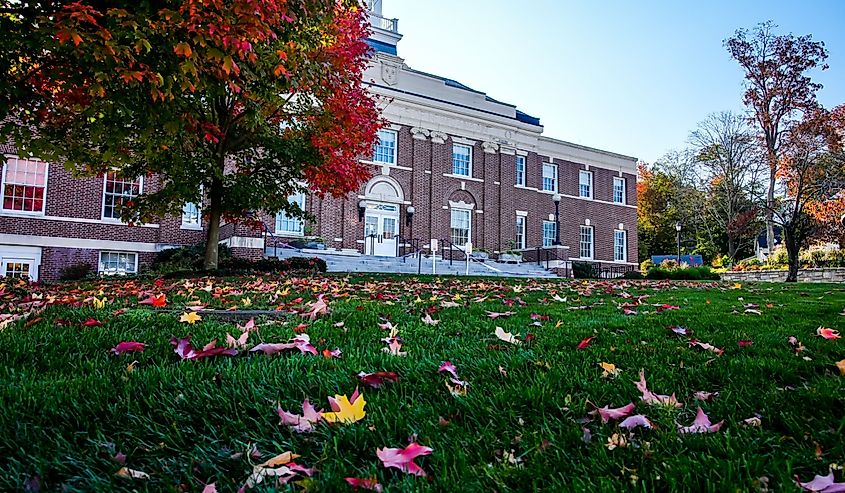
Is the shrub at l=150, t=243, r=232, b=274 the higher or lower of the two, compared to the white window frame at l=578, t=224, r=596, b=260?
lower

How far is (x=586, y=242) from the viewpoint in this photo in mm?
29000

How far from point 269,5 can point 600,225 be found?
27045 millimetres

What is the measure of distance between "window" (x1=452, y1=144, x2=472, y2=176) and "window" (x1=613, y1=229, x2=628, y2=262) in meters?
10.6

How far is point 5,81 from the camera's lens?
5.15 m

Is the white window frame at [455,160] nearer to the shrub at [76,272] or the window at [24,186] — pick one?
the shrub at [76,272]

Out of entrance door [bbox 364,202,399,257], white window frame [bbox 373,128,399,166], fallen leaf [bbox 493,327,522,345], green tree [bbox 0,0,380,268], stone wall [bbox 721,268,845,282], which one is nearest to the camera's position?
fallen leaf [bbox 493,327,522,345]

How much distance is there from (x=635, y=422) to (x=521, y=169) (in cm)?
2596

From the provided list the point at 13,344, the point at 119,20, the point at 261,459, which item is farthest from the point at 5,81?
the point at 261,459

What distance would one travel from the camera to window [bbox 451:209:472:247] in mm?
24438

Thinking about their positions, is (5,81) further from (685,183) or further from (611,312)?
(685,183)

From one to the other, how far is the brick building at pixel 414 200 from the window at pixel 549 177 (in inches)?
→ 2.3

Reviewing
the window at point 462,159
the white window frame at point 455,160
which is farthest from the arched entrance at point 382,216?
the window at point 462,159

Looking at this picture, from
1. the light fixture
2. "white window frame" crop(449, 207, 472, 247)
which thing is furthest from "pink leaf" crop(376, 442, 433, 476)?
"white window frame" crop(449, 207, 472, 247)

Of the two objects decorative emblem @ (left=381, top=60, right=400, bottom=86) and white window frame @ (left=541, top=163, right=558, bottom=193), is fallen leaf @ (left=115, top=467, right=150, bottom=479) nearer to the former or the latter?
decorative emblem @ (left=381, top=60, right=400, bottom=86)
